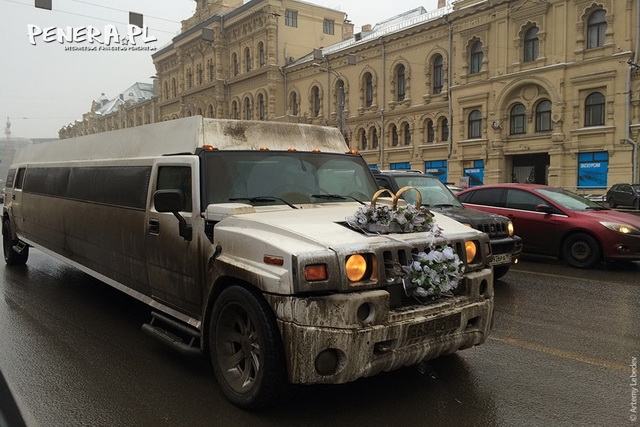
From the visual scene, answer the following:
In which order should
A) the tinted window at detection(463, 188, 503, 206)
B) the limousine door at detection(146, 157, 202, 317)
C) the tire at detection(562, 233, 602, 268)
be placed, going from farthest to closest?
the tinted window at detection(463, 188, 503, 206)
the tire at detection(562, 233, 602, 268)
the limousine door at detection(146, 157, 202, 317)

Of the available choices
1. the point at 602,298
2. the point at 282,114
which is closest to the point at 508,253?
the point at 602,298

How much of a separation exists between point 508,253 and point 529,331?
8.44 ft

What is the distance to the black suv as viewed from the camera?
8023 mm

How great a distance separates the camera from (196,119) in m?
4.91

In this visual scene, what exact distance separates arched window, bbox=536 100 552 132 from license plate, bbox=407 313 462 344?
102 ft

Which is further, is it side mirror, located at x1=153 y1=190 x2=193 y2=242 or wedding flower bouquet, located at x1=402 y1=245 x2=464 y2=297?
side mirror, located at x1=153 y1=190 x2=193 y2=242

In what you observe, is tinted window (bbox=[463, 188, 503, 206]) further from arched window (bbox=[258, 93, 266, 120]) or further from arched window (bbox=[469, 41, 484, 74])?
arched window (bbox=[258, 93, 266, 120])

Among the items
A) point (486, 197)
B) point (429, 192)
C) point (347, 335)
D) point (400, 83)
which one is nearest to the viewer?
point (347, 335)

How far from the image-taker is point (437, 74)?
124ft

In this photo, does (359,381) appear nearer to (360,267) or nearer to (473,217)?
(360,267)

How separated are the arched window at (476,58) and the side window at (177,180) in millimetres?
33290

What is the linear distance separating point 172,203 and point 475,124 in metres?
33.6

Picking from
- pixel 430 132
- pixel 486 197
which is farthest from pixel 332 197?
pixel 430 132

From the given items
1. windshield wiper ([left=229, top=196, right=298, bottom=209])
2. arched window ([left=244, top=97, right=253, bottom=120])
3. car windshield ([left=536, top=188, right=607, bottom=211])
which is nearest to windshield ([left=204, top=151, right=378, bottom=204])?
windshield wiper ([left=229, top=196, right=298, bottom=209])
